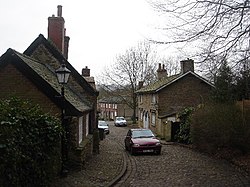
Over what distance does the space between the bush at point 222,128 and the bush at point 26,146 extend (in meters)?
9.96

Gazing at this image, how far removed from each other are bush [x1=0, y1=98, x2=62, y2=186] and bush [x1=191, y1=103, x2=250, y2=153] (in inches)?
392

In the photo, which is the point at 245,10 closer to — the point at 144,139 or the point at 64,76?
the point at 64,76

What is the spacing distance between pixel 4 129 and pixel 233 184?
28.0 ft

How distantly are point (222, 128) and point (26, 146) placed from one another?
12517mm

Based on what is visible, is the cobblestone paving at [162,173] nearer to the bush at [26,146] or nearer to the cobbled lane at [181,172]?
the cobbled lane at [181,172]

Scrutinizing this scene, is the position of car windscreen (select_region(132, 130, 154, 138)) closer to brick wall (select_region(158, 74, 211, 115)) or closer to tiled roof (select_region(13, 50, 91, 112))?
tiled roof (select_region(13, 50, 91, 112))

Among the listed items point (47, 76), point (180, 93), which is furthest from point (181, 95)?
point (47, 76)

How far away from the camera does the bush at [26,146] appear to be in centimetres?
643

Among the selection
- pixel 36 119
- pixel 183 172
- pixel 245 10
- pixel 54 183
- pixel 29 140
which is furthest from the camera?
pixel 183 172

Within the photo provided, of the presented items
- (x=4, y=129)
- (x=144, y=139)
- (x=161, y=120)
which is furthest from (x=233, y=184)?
(x=161, y=120)

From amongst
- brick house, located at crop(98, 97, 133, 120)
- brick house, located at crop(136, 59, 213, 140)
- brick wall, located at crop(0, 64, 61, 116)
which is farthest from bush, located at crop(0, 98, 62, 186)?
brick house, located at crop(98, 97, 133, 120)

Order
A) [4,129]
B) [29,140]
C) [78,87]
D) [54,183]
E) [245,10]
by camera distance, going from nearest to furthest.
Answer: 1. [4,129]
2. [29,140]
3. [54,183]
4. [245,10]
5. [78,87]

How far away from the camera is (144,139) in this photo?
72.2 ft

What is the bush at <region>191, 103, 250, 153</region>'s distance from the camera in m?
17.2
